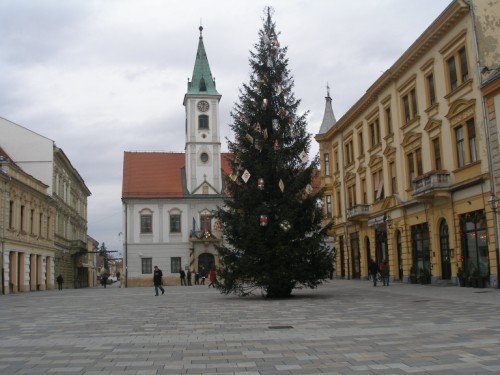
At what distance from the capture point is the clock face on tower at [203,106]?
63.1 metres

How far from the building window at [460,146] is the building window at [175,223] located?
38.4m

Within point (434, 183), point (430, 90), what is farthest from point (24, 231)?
point (430, 90)

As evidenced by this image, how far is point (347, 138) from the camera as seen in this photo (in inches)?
1766

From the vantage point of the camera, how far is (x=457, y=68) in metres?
27.0

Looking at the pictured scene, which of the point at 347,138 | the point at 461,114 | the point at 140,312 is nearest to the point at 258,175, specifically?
the point at 140,312

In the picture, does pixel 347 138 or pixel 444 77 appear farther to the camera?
pixel 347 138

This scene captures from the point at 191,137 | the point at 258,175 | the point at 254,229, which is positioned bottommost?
the point at 254,229

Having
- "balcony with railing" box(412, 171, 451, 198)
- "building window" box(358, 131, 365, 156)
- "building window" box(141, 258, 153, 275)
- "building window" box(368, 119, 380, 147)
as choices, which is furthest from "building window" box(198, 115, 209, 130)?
"balcony with railing" box(412, 171, 451, 198)

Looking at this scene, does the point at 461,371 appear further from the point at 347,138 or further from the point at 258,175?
the point at 347,138

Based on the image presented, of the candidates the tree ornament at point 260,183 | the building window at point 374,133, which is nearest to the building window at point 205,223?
the building window at point 374,133

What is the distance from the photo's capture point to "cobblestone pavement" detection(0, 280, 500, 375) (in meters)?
8.23

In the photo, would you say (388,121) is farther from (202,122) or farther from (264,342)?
(202,122)

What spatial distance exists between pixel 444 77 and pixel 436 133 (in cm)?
285

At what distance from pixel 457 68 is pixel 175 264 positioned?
39653 millimetres
